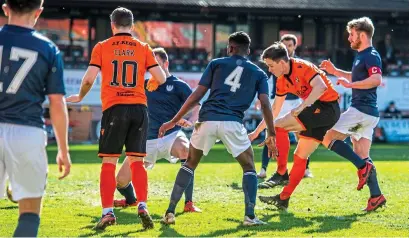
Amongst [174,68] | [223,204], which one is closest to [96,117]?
[174,68]

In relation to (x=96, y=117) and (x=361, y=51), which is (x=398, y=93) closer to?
(x=96, y=117)

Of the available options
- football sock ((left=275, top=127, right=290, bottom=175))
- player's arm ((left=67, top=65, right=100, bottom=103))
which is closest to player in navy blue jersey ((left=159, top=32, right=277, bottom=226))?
player's arm ((left=67, top=65, right=100, bottom=103))

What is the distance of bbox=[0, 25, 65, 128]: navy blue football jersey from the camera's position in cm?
626

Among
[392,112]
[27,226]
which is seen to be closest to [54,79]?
[27,226]

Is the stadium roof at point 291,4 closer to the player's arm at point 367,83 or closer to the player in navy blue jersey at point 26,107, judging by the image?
the player's arm at point 367,83

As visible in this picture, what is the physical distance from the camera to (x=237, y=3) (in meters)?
31.7

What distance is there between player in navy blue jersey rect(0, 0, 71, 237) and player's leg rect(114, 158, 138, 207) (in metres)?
4.11

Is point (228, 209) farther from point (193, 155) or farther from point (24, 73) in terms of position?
point (24, 73)

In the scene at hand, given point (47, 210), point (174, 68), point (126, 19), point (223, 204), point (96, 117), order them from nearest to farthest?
1. point (126, 19)
2. point (47, 210)
3. point (223, 204)
4. point (96, 117)
5. point (174, 68)

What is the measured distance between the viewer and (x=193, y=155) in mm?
9164

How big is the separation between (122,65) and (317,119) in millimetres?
2724

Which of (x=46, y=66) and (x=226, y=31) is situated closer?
(x=46, y=66)

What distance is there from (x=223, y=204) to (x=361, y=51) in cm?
245

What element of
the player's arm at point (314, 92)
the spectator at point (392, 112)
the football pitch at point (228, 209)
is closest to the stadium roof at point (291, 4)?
the spectator at point (392, 112)
